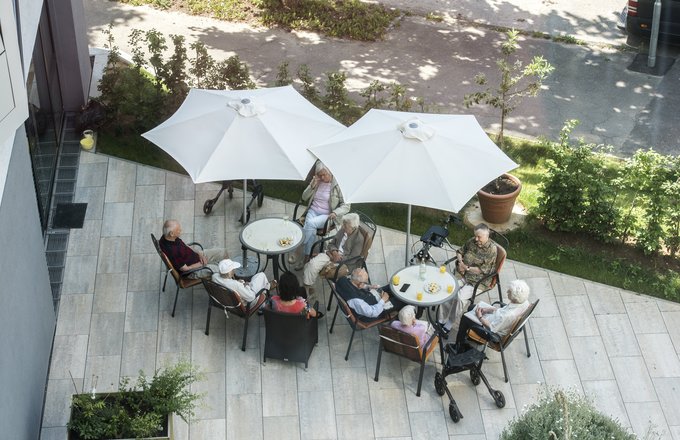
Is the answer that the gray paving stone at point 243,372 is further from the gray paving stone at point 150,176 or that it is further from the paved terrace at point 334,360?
the gray paving stone at point 150,176

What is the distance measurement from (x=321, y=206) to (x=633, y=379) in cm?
421

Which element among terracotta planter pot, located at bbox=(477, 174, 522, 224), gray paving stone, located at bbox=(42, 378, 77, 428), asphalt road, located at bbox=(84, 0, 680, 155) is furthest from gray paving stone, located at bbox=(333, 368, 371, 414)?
asphalt road, located at bbox=(84, 0, 680, 155)

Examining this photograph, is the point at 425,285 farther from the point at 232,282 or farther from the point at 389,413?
the point at 232,282

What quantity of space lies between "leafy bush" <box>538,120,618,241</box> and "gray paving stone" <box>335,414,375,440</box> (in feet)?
13.7

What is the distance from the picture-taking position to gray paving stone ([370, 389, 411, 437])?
10312mm

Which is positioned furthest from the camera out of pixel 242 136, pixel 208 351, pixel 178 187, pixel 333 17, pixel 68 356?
pixel 333 17

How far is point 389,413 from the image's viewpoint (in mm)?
10500

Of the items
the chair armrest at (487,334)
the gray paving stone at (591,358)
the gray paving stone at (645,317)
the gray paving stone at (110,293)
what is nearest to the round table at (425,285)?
the chair armrest at (487,334)

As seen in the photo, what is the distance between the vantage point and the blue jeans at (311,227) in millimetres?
12281

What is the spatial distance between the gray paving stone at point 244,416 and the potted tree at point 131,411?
86cm

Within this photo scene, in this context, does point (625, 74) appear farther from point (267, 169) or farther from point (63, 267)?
point (63, 267)

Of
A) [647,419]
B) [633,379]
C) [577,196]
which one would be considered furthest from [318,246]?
[647,419]

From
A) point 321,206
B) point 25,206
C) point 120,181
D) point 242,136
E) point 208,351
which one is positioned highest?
point 242,136

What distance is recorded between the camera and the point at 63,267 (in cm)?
1232
